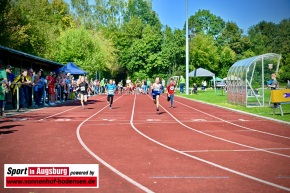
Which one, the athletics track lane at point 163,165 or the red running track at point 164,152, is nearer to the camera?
the athletics track lane at point 163,165

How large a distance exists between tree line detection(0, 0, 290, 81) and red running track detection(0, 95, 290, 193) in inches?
1111

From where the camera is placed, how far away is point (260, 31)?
123m

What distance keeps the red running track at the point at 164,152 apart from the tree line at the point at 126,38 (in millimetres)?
Result: 28208

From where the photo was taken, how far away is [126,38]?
289 ft

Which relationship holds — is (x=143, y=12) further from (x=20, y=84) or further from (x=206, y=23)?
(x=20, y=84)

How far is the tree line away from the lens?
49.5 m

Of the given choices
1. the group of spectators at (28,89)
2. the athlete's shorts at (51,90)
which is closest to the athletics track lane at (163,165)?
the group of spectators at (28,89)

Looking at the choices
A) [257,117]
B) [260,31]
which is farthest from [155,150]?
[260,31]

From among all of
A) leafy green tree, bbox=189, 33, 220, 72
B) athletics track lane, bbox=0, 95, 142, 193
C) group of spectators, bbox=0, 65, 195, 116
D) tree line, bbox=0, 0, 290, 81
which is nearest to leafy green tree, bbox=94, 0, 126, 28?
tree line, bbox=0, 0, 290, 81

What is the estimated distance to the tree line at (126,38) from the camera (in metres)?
49.5

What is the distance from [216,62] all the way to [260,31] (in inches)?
1845

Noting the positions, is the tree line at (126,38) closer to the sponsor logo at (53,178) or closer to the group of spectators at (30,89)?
the group of spectators at (30,89)

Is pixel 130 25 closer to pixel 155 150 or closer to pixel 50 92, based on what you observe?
pixel 50 92

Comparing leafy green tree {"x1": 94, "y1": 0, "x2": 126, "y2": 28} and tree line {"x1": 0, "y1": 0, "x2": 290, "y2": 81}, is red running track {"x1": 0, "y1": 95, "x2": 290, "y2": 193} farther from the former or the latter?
leafy green tree {"x1": 94, "y1": 0, "x2": 126, "y2": 28}
